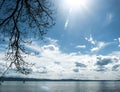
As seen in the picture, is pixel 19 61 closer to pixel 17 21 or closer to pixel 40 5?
pixel 17 21

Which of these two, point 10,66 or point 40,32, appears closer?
point 10,66

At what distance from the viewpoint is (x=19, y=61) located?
6719 millimetres

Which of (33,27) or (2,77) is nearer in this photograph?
(2,77)

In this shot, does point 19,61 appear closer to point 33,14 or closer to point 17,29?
point 17,29

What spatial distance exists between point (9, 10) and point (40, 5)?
3.11ft

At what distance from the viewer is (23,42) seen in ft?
22.6

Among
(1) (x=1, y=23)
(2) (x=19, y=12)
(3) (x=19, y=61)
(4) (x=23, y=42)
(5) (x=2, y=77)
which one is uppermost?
(2) (x=19, y=12)

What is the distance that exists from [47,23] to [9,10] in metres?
1.20

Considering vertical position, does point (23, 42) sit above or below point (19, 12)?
below

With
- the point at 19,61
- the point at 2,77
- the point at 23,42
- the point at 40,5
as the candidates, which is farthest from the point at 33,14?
the point at 2,77

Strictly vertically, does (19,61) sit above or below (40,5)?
below

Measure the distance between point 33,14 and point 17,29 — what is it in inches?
27.0

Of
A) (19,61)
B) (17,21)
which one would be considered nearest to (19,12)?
(17,21)

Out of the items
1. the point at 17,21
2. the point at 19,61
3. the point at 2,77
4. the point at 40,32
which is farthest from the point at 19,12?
the point at 2,77
